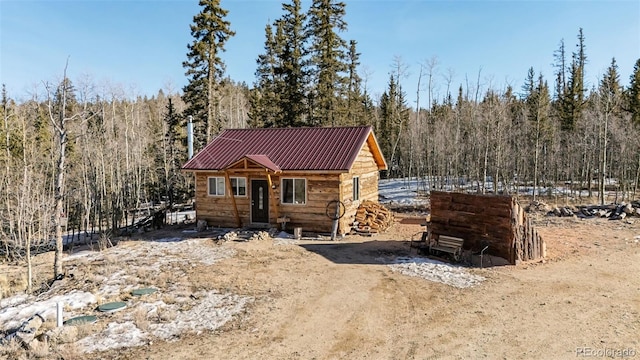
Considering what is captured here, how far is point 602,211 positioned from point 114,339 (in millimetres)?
21089

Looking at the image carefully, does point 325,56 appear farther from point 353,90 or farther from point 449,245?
point 449,245

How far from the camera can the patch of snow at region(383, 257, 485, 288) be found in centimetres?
997

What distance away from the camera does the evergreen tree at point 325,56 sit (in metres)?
27.6

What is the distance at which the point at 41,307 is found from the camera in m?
8.53

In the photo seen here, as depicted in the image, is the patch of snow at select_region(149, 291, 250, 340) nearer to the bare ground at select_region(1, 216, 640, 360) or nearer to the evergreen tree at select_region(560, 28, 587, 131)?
the bare ground at select_region(1, 216, 640, 360)

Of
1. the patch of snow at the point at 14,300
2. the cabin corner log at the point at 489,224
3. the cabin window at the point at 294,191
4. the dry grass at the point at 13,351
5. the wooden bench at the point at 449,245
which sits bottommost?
the patch of snow at the point at 14,300

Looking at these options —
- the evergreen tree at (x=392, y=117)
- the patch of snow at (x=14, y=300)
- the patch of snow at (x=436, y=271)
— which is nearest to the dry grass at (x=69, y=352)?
the patch of snow at (x=14, y=300)

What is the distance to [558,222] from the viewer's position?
17.4m

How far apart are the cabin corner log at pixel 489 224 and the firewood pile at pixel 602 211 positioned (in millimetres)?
8865

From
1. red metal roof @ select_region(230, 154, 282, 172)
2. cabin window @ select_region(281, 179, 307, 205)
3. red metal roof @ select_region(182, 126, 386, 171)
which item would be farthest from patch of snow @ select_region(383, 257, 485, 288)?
red metal roof @ select_region(230, 154, 282, 172)

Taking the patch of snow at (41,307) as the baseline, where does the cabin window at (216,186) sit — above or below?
above

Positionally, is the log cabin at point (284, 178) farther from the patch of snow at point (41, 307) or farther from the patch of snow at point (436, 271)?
the patch of snow at point (41, 307)

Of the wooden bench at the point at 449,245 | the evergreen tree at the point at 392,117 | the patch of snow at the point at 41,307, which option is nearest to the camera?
the patch of snow at the point at 41,307

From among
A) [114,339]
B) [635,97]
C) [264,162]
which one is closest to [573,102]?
[635,97]
